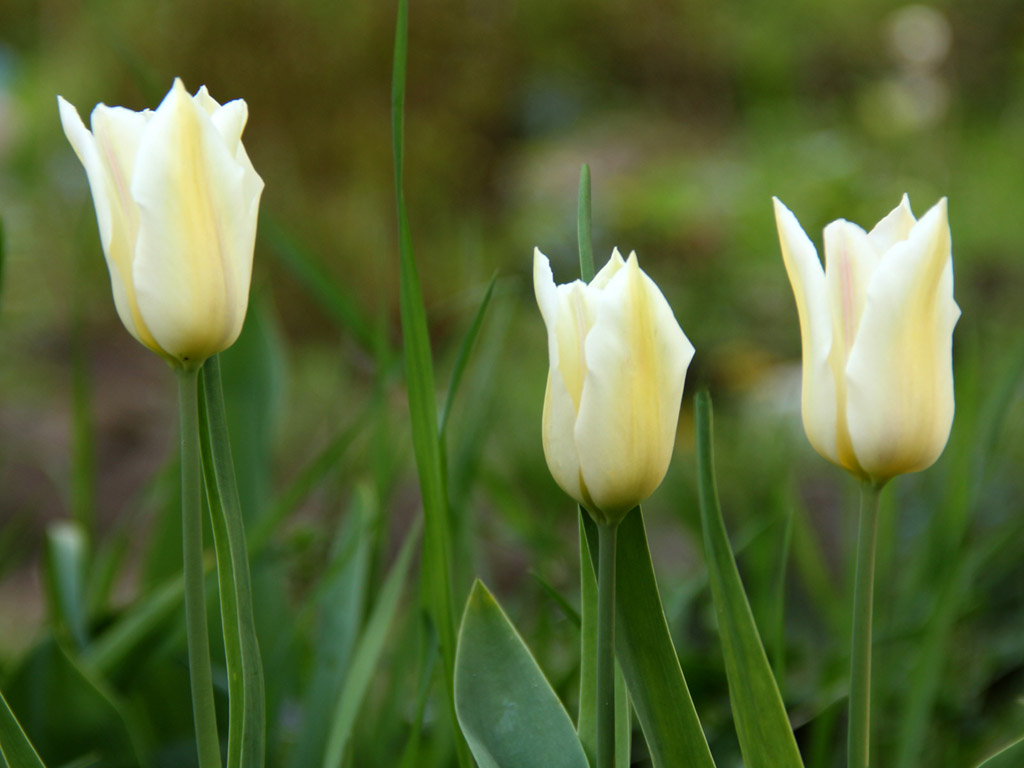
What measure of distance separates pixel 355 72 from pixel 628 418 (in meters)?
3.53

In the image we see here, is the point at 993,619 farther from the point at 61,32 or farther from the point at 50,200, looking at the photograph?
the point at 61,32

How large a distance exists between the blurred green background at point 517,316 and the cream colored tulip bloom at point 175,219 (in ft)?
0.76

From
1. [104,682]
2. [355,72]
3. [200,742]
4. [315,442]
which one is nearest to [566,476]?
[200,742]

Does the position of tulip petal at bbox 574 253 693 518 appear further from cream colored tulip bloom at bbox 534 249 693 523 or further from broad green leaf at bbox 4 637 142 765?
broad green leaf at bbox 4 637 142 765

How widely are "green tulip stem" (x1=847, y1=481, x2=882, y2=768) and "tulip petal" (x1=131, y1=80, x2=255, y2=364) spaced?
22cm

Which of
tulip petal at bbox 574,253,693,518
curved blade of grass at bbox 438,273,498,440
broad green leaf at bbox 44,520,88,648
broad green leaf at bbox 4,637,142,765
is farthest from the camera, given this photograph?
broad green leaf at bbox 44,520,88,648

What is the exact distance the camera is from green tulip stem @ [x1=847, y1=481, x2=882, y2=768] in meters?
0.34

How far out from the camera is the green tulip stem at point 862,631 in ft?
1.12

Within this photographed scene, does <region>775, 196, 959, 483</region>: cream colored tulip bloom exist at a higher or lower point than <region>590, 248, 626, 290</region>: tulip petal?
lower

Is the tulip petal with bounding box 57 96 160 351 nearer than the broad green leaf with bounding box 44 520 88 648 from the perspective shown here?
Yes

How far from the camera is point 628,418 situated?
0.33m

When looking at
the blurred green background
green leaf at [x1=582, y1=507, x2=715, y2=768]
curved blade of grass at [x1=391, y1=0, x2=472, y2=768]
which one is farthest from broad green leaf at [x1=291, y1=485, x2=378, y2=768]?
green leaf at [x1=582, y1=507, x2=715, y2=768]

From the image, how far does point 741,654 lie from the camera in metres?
0.38

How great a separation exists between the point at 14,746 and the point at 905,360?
327 mm
